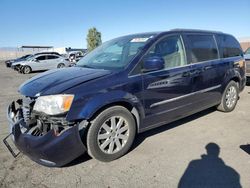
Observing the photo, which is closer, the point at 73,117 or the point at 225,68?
the point at 73,117

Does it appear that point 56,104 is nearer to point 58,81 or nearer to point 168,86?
point 58,81

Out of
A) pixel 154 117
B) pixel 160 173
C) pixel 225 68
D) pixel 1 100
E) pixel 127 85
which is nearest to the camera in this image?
pixel 160 173

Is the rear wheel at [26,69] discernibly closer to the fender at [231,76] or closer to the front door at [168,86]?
the fender at [231,76]

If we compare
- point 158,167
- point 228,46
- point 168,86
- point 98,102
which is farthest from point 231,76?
point 98,102

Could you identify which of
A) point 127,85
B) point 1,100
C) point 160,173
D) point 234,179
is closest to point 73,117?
point 127,85

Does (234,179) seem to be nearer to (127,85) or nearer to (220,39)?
(127,85)

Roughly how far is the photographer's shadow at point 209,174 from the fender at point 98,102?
120 cm

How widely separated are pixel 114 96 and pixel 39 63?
61.5 ft

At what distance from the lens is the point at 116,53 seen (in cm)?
423

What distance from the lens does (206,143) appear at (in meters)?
4.04

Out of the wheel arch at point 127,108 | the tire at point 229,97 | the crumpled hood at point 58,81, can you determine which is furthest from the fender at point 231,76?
the crumpled hood at point 58,81

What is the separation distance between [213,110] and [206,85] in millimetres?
1349

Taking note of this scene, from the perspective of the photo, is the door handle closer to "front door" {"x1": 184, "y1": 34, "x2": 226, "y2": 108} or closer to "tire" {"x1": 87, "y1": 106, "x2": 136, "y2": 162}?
"front door" {"x1": 184, "y1": 34, "x2": 226, "y2": 108}

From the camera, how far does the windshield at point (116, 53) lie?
3820mm
